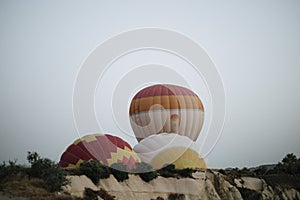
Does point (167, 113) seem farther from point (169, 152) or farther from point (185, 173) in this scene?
point (185, 173)

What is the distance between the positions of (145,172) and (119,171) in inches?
104

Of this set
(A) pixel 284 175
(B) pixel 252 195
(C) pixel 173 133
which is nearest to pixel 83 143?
(C) pixel 173 133

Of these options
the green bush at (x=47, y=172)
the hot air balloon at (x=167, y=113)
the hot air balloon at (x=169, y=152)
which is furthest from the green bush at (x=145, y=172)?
the hot air balloon at (x=167, y=113)

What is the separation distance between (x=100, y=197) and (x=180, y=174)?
9747 mm

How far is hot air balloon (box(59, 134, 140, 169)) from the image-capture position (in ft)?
89.4

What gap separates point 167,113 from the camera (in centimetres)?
3841

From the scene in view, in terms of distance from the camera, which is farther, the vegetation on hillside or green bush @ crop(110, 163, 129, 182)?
green bush @ crop(110, 163, 129, 182)

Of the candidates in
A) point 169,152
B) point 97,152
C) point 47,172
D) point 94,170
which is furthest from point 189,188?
point 47,172

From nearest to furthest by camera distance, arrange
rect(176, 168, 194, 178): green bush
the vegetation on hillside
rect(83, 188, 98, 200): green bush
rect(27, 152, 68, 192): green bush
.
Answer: the vegetation on hillside → rect(27, 152, 68, 192): green bush → rect(83, 188, 98, 200): green bush → rect(176, 168, 194, 178): green bush

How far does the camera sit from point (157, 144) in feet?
111

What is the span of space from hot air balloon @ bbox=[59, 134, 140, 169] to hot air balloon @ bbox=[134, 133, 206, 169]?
3.65m

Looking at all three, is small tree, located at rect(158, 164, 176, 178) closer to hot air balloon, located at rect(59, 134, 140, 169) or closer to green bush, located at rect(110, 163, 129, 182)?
hot air balloon, located at rect(59, 134, 140, 169)

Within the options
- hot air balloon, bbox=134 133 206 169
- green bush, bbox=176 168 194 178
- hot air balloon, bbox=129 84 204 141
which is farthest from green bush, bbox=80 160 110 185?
hot air balloon, bbox=129 84 204 141

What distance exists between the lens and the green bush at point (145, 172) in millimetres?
28491
